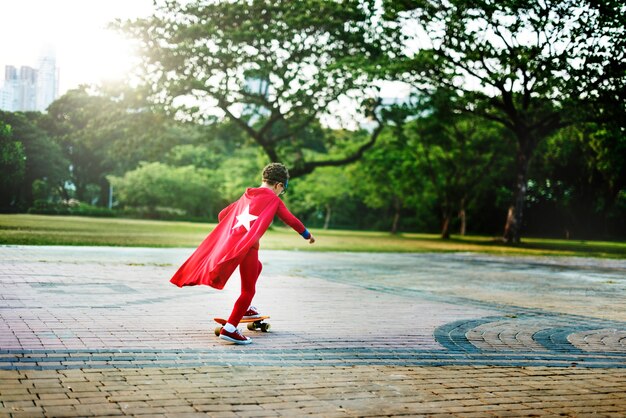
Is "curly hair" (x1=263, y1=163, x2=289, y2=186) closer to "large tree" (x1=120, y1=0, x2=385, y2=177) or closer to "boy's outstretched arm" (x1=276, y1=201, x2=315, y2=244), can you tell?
"boy's outstretched arm" (x1=276, y1=201, x2=315, y2=244)

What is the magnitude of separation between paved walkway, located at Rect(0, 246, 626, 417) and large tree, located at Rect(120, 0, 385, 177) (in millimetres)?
22296

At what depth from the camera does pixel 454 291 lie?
37.2 ft

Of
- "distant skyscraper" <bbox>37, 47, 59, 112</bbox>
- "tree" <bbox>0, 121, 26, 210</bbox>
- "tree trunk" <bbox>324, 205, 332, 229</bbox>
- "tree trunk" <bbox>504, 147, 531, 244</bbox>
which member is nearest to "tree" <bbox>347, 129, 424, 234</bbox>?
"tree trunk" <bbox>324, 205, 332, 229</bbox>

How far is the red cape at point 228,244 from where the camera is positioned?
18.9ft

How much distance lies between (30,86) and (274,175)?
68.6ft

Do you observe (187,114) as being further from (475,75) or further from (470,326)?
(470,326)

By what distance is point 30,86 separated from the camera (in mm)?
24281

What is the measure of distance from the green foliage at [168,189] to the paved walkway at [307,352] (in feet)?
141

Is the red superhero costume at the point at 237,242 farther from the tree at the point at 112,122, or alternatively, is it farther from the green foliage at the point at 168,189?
the green foliage at the point at 168,189

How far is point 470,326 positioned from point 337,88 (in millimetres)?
26344

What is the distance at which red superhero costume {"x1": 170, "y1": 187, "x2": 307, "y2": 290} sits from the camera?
5777 millimetres

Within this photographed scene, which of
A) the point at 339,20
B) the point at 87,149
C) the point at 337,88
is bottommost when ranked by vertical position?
the point at 87,149

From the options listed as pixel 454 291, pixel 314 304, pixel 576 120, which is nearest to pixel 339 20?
pixel 576 120

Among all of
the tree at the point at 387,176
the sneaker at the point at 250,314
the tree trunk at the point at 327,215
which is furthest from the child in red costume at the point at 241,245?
the tree trunk at the point at 327,215
